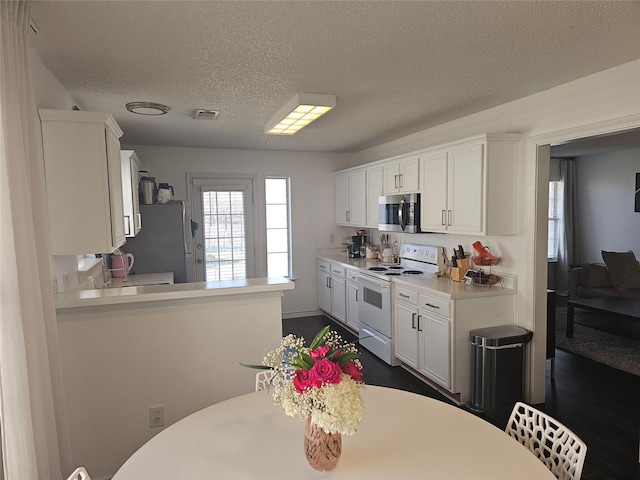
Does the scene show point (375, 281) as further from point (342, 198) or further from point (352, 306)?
point (342, 198)

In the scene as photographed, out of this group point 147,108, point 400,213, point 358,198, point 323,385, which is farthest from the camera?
point 358,198

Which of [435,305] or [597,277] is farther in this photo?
[597,277]

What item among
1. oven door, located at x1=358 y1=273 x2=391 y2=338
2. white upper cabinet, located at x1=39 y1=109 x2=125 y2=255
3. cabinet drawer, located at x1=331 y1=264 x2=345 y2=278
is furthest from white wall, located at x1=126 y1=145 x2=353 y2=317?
white upper cabinet, located at x1=39 y1=109 x2=125 y2=255

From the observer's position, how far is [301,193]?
6.02 metres

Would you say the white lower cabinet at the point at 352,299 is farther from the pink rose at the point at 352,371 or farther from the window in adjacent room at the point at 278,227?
the pink rose at the point at 352,371

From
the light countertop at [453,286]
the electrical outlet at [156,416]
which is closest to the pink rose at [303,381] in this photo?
the electrical outlet at [156,416]

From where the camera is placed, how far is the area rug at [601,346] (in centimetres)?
413

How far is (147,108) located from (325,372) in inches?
113

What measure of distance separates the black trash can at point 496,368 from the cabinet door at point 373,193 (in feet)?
7.04

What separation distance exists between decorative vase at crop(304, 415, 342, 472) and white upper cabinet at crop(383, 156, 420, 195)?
10.6ft

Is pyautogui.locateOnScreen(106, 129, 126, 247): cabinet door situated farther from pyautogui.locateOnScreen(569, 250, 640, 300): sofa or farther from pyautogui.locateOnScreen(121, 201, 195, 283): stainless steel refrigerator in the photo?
pyautogui.locateOnScreen(569, 250, 640, 300): sofa

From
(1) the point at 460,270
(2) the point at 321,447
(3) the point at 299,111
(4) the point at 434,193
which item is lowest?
(2) the point at 321,447

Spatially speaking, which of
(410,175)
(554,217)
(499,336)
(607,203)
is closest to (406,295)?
(499,336)

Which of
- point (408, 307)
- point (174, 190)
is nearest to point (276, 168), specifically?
point (174, 190)
